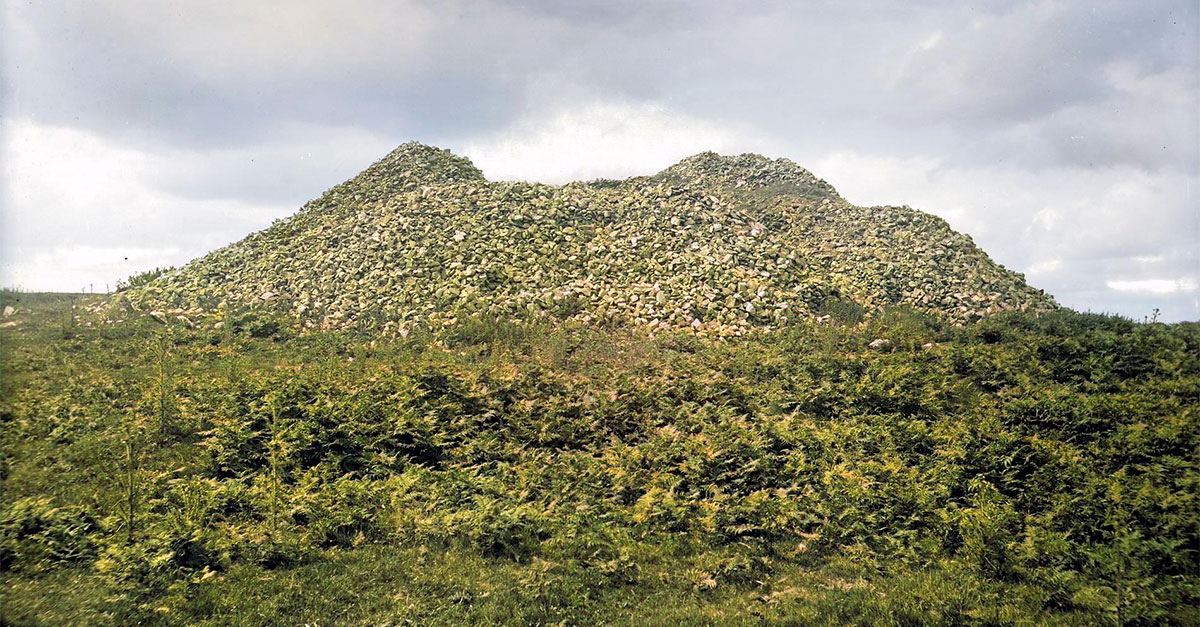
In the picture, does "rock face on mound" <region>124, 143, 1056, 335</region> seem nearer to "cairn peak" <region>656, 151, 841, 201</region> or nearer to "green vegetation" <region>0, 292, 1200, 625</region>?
"green vegetation" <region>0, 292, 1200, 625</region>

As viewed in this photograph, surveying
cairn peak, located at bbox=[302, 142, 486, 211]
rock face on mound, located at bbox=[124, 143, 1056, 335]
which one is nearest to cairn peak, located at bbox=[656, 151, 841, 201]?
rock face on mound, located at bbox=[124, 143, 1056, 335]

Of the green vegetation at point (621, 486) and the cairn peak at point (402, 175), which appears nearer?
the green vegetation at point (621, 486)

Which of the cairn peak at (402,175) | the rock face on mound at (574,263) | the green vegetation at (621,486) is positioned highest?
the cairn peak at (402,175)

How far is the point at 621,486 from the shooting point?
11969 millimetres

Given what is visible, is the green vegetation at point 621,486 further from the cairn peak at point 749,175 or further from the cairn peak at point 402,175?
the cairn peak at point 749,175

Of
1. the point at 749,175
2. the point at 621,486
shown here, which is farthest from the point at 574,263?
the point at 749,175

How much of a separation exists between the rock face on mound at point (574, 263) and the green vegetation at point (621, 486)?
507cm

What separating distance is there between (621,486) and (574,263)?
17327 mm

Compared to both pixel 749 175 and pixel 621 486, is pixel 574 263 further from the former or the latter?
pixel 749 175

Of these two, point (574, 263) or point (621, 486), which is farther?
point (574, 263)

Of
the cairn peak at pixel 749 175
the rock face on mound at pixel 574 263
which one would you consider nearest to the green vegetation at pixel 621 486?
the rock face on mound at pixel 574 263

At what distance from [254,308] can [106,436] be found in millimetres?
14357

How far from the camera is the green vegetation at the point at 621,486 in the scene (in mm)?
8328

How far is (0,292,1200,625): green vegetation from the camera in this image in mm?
8328
